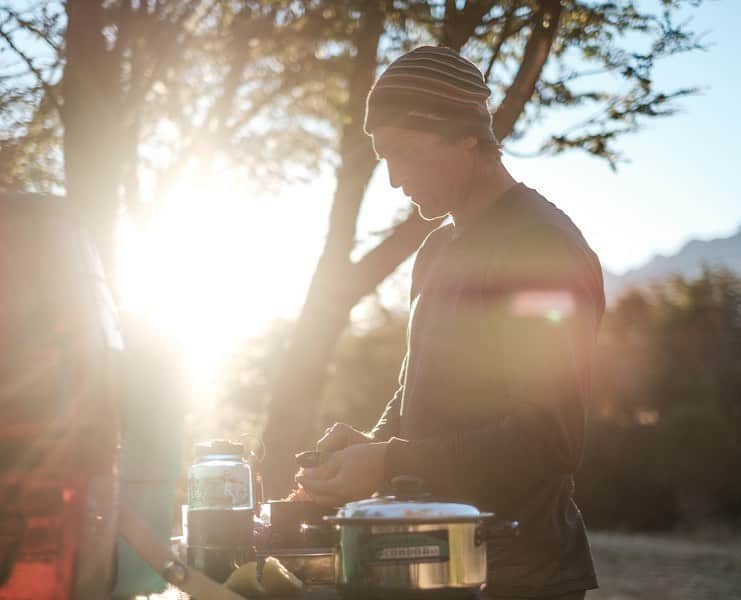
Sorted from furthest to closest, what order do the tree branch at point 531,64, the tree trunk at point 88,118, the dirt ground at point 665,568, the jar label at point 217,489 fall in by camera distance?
the dirt ground at point 665,568 < the tree trunk at point 88,118 < the tree branch at point 531,64 < the jar label at point 217,489

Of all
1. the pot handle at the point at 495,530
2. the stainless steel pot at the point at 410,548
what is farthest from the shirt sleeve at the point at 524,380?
the stainless steel pot at the point at 410,548

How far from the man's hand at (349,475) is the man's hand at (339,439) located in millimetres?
353

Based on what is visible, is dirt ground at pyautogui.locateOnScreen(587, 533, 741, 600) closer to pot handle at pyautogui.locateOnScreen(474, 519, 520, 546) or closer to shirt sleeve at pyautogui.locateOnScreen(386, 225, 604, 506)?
shirt sleeve at pyautogui.locateOnScreen(386, 225, 604, 506)

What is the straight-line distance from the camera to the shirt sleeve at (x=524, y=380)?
2375 mm

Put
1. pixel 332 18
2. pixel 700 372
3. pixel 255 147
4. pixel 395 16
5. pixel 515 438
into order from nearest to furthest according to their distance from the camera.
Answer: pixel 515 438
pixel 395 16
pixel 332 18
pixel 255 147
pixel 700 372

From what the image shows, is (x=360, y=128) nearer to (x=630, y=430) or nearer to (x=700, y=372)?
(x=630, y=430)

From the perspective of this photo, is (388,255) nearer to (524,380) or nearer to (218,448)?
(218,448)

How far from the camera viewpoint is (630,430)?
27.4 metres

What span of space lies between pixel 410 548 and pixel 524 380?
1.72 ft

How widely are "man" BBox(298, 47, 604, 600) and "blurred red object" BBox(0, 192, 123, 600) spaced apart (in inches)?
28.1

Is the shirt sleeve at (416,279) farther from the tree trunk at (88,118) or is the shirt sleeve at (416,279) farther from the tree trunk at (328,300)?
the tree trunk at (328,300)

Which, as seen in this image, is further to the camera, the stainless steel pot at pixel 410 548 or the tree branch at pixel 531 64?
the tree branch at pixel 531 64

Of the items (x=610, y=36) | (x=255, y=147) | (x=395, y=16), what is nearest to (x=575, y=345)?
(x=610, y=36)

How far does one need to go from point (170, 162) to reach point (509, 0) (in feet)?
15.2
